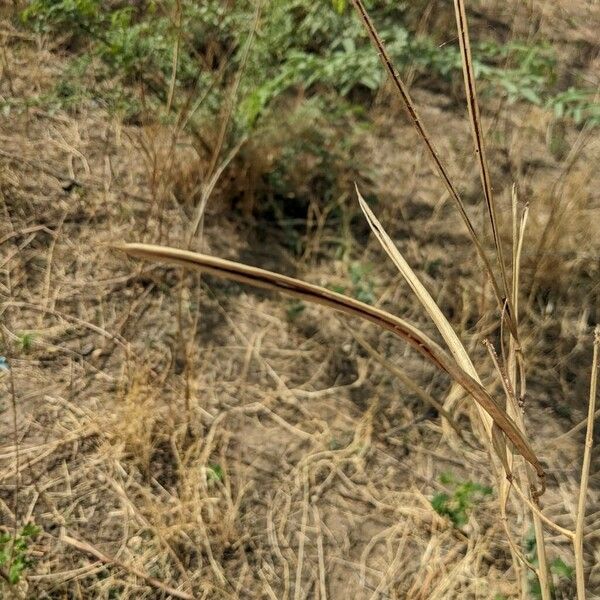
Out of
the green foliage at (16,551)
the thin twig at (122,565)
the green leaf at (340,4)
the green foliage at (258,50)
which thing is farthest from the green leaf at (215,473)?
the green leaf at (340,4)

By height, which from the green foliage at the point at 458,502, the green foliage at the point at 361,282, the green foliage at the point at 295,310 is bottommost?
the green foliage at the point at 458,502

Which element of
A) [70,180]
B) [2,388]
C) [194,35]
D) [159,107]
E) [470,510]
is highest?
[194,35]

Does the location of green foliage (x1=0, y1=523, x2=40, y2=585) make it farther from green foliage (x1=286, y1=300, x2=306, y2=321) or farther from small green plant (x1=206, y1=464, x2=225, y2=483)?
green foliage (x1=286, y1=300, x2=306, y2=321)

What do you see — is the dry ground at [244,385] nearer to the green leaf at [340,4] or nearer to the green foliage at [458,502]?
the green foliage at [458,502]

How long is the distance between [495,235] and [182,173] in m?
1.65

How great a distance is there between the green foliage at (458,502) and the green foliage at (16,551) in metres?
0.91

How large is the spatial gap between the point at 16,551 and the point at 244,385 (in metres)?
0.68

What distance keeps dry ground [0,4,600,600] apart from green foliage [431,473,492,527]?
31mm

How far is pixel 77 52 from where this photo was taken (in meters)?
2.39

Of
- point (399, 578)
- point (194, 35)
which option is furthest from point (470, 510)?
point (194, 35)

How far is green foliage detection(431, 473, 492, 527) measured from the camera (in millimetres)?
1583

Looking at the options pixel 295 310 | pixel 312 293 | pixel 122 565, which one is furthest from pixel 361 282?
pixel 312 293

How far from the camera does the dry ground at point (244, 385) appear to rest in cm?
150

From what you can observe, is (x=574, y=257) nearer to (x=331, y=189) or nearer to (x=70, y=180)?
(x=331, y=189)
